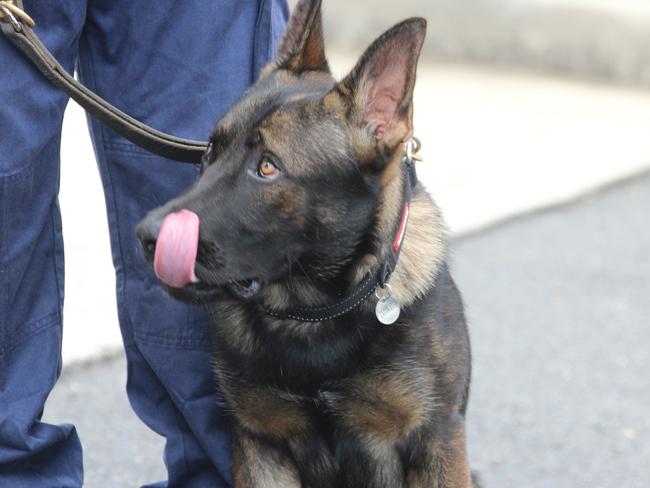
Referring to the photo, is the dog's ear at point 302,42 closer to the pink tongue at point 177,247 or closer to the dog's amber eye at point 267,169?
the dog's amber eye at point 267,169

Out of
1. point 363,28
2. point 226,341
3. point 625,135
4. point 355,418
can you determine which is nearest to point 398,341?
point 355,418

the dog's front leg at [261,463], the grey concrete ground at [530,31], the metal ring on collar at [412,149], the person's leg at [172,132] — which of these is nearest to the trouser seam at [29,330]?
the person's leg at [172,132]

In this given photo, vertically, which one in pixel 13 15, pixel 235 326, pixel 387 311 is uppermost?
pixel 13 15

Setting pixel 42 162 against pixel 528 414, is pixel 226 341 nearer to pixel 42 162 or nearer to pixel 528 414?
pixel 42 162

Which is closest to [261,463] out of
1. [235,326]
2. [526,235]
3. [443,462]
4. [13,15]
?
[235,326]

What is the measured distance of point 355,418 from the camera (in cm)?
288

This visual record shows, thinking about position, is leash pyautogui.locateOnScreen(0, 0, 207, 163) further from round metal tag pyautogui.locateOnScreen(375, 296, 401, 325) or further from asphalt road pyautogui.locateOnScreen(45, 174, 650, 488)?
asphalt road pyautogui.locateOnScreen(45, 174, 650, 488)

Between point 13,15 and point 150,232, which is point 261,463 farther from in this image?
point 13,15

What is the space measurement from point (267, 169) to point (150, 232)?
305 mm

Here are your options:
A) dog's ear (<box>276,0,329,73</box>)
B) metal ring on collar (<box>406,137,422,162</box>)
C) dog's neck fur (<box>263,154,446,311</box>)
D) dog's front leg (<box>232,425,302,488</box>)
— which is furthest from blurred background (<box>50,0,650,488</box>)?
dog's ear (<box>276,0,329,73</box>)

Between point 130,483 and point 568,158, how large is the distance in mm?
4782

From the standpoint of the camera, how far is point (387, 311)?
2826 millimetres

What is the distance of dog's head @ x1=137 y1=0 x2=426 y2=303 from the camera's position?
2.56m

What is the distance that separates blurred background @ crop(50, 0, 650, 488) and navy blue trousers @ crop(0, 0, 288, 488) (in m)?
0.72
